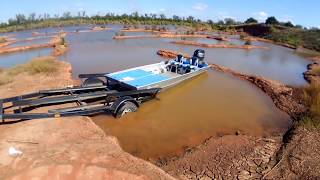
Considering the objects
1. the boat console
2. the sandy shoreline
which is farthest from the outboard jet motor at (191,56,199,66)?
the sandy shoreline

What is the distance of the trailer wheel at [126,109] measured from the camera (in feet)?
31.7

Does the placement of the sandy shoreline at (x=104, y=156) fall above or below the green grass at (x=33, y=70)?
below

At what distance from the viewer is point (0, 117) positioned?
7934 mm

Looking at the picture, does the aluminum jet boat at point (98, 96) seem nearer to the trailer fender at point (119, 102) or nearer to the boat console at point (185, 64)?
the trailer fender at point (119, 102)

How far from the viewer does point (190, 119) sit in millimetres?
10312

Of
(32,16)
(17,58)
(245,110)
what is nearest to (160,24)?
(32,16)

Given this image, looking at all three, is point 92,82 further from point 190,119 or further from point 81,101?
point 190,119

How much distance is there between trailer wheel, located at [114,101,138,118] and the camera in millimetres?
9664

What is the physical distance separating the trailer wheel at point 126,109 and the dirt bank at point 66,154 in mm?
995

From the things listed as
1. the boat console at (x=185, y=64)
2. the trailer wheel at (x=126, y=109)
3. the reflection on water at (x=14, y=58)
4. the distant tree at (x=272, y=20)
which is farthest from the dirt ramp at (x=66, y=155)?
the distant tree at (x=272, y=20)

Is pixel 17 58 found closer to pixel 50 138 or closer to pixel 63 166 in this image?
pixel 50 138

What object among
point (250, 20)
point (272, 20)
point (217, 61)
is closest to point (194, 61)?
point (217, 61)

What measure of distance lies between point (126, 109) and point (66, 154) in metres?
3.39

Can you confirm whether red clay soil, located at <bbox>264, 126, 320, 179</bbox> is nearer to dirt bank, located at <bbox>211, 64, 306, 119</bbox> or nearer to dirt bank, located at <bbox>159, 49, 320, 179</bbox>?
dirt bank, located at <bbox>159, 49, 320, 179</bbox>
